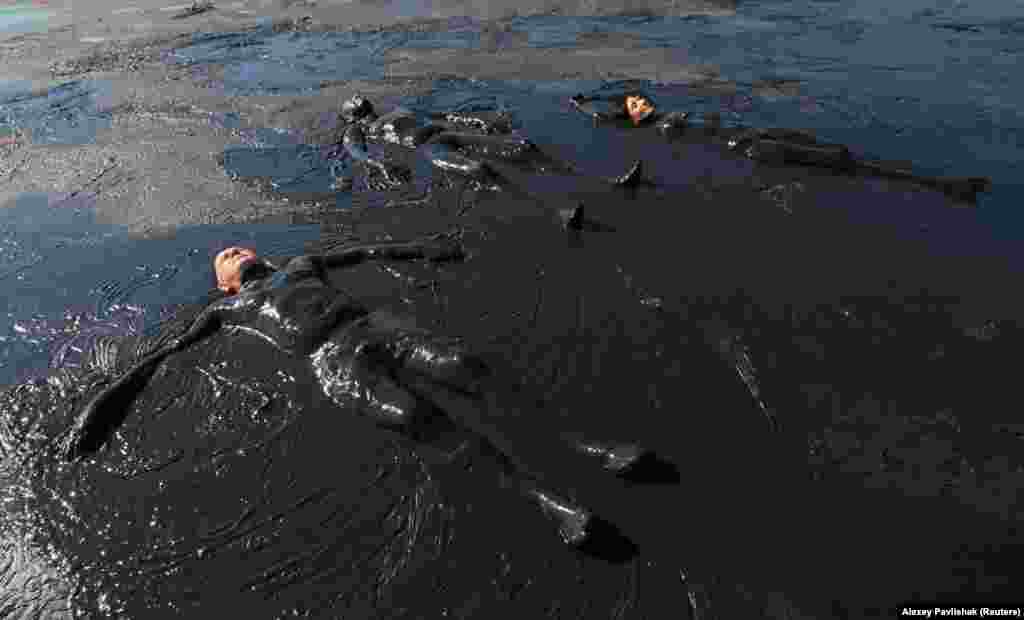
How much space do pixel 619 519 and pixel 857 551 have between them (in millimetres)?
1521

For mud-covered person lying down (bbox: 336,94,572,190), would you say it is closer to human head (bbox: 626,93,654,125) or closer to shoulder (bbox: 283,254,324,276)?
human head (bbox: 626,93,654,125)

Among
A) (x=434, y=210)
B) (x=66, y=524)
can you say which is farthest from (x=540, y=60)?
(x=66, y=524)

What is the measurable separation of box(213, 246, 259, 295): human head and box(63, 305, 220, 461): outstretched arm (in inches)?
20.6

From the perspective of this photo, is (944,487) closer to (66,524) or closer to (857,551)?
A: (857,551)

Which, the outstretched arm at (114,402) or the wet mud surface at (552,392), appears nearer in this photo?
the wet mud surface at (552,392)

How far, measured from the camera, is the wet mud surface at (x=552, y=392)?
3744 mm

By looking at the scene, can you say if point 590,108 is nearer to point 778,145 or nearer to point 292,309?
point 778,145

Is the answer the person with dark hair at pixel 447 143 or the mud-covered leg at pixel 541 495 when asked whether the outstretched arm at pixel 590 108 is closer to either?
the person with dark hair at pixel 447 143

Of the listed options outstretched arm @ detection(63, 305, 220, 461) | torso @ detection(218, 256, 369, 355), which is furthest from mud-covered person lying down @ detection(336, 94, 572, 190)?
outstretched arm @ detection(63, 305, 220, 461)

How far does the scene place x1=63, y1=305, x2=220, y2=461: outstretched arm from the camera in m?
4.78

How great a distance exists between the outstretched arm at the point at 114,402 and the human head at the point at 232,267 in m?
0.52

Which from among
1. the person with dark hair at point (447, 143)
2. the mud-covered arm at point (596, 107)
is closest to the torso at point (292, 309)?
the person with dark hair at point (447, 143)

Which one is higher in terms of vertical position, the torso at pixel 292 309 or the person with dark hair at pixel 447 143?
the person with dark hair at pixel 447 143

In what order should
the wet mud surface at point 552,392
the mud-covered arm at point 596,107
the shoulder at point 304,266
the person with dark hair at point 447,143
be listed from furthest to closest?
the mud-covered arm at point 596,107 < the person with dark hair at point 447,143 < the shoulder at point 304,266 < the wet mud surface at point 552,392
